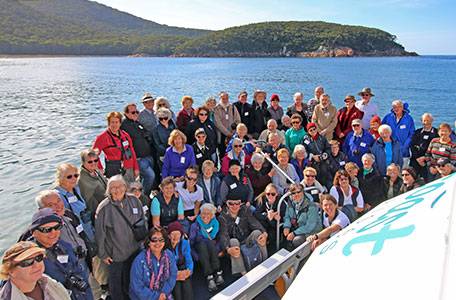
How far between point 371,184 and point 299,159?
3.98 ft

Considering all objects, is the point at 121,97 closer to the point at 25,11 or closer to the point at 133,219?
the point at 133,219

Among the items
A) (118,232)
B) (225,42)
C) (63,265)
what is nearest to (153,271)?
(118,232)

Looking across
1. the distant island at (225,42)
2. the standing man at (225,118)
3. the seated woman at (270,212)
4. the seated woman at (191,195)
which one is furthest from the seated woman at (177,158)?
the distant island at (225,42)

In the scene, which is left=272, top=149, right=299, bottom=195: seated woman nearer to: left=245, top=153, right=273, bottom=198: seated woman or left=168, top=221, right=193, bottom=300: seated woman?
left=245, top=153, right=273, bottom=198: seated woman

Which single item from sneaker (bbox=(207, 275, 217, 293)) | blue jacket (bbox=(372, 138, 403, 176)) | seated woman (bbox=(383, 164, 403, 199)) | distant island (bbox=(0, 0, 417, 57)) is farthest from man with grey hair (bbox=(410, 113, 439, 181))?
distant island (bbox=(0, 0, 417, 57))

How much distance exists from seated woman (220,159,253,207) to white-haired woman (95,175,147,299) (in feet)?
5.14

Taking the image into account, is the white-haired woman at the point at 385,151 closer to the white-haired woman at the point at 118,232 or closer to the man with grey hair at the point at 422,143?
the man with grey hair at the point at 422,143

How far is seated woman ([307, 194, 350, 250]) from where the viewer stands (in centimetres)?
465

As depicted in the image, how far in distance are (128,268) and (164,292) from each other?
0.56 metres

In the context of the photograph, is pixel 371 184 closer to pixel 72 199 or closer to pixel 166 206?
pixel 166 206

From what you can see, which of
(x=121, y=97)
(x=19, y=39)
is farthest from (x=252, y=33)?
(x=121, y=97)

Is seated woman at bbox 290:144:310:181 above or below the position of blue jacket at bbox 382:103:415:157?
below

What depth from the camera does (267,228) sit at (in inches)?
215

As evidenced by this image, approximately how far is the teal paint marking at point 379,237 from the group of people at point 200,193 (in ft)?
6.88
